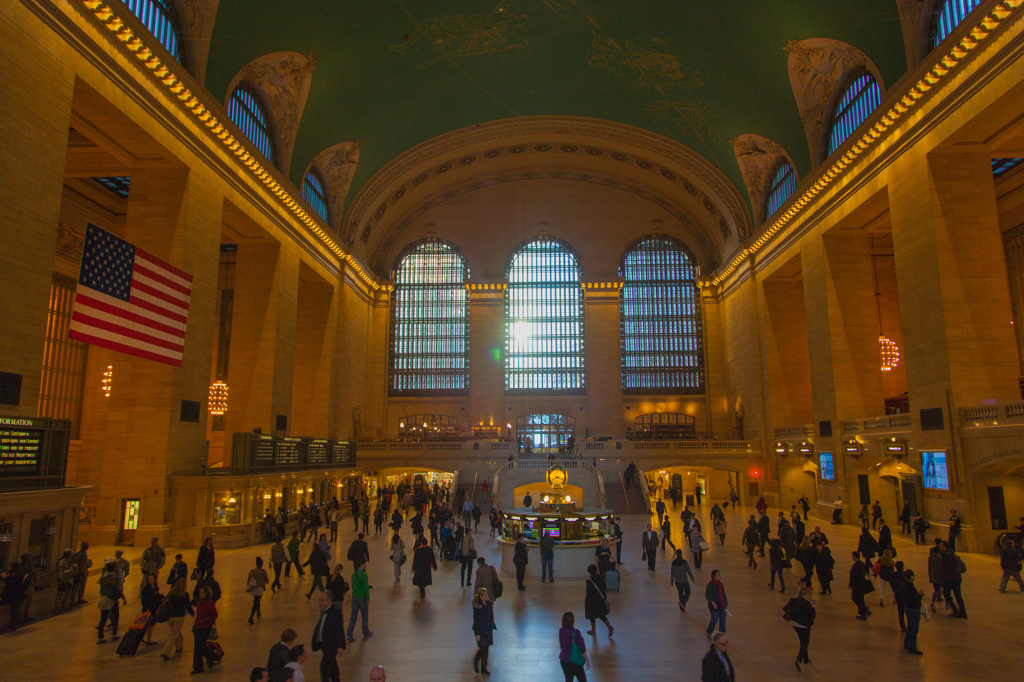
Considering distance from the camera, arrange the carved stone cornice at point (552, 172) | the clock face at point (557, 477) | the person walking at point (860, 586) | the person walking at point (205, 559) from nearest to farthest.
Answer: the person walking at point (860, 586) < the person walking at point (205, 559) < the clock face at point (557, 477) < the carved stone cornice at point (552, 172)

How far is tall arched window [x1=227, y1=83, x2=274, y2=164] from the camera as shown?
23.2 meters

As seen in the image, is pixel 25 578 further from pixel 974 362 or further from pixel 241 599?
pixel 974 362

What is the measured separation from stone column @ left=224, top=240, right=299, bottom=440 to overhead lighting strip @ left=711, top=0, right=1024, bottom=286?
70.7ft

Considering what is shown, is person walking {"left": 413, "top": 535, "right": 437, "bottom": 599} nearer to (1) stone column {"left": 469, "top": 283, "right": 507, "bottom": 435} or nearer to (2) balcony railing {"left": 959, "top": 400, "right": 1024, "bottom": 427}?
(2) balcony railing {"left": 959, "top": 400, "right": 1024, "bottom": 427}

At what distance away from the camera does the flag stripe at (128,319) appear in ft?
46.7

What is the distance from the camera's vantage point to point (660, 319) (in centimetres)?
4281

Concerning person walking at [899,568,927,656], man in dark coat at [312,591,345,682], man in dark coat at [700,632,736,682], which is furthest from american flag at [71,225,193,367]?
person walking at [899,568,927,656]

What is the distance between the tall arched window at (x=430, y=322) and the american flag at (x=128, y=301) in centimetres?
2492

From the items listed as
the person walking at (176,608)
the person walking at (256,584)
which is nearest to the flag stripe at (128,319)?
the person walking at (256,584)

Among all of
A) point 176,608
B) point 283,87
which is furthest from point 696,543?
point 283,87

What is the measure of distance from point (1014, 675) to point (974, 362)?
13001 mm

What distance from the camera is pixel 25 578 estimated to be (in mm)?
9961

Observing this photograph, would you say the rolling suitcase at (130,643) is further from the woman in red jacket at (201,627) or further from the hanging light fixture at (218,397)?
the hanging light fixture at (218,397)

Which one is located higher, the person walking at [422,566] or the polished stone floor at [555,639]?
the person walking at [422,566]
